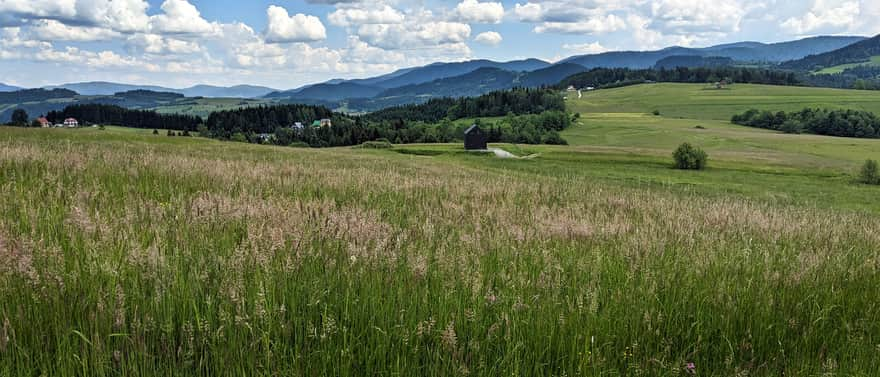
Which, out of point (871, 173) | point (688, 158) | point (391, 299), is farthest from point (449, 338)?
point (688, 158)

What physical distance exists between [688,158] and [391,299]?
78183mm

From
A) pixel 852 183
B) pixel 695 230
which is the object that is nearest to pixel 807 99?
pixel 852 183

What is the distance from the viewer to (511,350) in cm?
337

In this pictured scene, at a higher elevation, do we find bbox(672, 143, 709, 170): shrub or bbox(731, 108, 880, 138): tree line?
bbox(731, 108, 880, 138): tree line

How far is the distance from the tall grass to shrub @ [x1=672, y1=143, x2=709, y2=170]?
73.4m

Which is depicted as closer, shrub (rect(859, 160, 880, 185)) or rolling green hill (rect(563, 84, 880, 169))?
shrub (rect(859, 160, 880, 185))

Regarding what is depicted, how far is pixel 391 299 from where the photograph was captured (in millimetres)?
3738

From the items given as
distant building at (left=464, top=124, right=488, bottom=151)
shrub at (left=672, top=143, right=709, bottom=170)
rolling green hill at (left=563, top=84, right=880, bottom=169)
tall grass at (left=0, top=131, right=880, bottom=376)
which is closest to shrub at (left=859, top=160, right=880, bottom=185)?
rolling green hill at (left=563, top=84, right=880, bottom=169)

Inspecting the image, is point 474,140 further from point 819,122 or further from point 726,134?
point 819,122

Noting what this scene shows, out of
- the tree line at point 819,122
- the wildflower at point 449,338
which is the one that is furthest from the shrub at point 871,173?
the tree line at point 819,122

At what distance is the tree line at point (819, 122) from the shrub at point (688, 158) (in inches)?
3873

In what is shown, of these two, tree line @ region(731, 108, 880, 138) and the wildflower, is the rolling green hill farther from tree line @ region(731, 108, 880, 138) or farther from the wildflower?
the wildflower

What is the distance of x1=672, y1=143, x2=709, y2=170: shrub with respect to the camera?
7331 centimetres

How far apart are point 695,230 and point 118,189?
27.6ft
